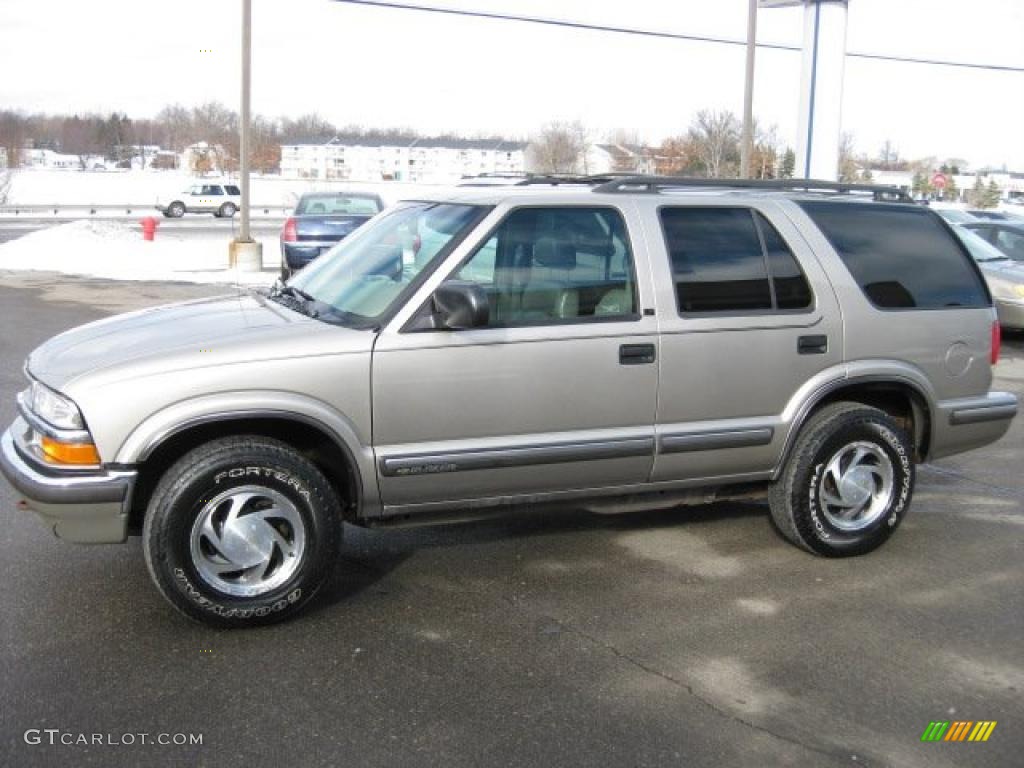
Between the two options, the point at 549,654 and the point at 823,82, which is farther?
the point at 823,82

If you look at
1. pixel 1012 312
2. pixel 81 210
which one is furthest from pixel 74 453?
pixel 81 210

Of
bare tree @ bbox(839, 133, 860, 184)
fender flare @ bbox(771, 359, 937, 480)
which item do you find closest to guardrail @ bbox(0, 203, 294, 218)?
bare tree @ bbox(839, 133, 860, 184)

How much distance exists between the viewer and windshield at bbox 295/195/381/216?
686 inches

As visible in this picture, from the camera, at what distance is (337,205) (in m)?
17.8

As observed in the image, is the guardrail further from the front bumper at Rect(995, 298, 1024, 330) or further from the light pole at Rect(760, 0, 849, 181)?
the front bumper at Rect(995, 298, 1024, 330)

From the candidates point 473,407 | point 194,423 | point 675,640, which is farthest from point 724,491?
point 194,423

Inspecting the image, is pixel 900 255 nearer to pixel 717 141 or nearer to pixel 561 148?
pixel 717 141

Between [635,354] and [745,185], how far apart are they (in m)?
1.41

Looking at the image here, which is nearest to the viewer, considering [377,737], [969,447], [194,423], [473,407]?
[377,737]

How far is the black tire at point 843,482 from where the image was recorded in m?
5.25

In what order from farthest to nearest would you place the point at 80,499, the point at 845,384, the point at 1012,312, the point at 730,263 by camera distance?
1. the point at 1012,312
2. the point at 845,384
3. the point at 730,263
4. the point at 80,499

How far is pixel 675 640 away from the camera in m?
4.33

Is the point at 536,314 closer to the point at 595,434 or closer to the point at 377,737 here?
the point at 595,434

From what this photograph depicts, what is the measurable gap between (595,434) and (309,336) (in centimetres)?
139
